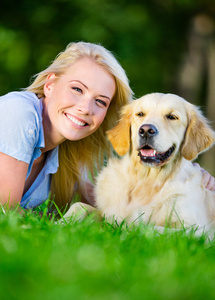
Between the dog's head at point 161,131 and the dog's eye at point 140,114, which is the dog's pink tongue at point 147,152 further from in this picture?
the dog's eye at point 140,114

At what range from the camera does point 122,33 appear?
923 centimetres

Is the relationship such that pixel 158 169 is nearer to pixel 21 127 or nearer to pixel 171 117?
pixel 171 117

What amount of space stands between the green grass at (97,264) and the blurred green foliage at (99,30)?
7.27m

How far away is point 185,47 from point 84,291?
8.69 m

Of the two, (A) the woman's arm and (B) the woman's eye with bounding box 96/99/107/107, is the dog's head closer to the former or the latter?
(B) the woman's eye with bounding box 96/99/107/107

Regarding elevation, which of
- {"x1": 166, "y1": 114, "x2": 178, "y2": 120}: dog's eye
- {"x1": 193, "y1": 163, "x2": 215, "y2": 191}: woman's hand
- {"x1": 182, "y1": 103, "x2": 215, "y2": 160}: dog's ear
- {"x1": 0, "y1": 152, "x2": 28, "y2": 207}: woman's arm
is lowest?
{"x1": 0, "y1": 152, "x2": 28, "y2": 207}: woman's arm

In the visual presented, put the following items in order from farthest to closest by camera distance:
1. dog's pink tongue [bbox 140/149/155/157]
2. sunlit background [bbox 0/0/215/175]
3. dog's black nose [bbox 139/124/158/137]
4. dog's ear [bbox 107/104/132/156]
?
sunlit background [bbox 0/0/215/175] < dog's ear [bbox 107/104/132/156] < dog's pink tongue [bbox 140/149/155/157] < dog's black nose [bbox 139/124/158/137]

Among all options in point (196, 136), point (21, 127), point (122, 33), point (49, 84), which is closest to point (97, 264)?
point (21, 127)

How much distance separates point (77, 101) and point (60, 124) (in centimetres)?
23

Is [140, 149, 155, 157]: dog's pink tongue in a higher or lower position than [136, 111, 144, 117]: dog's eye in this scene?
lower

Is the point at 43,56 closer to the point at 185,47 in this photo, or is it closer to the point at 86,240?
the point at 185,47

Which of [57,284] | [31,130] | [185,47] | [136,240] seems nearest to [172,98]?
[31,130]

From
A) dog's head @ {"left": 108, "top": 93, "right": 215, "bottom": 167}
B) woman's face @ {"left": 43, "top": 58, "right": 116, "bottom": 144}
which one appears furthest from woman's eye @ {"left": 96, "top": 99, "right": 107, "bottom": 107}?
dog's head @ {"left": 108, "top": 93, "right": 215, "bottom": 167}

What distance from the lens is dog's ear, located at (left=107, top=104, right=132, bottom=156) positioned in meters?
3.37
